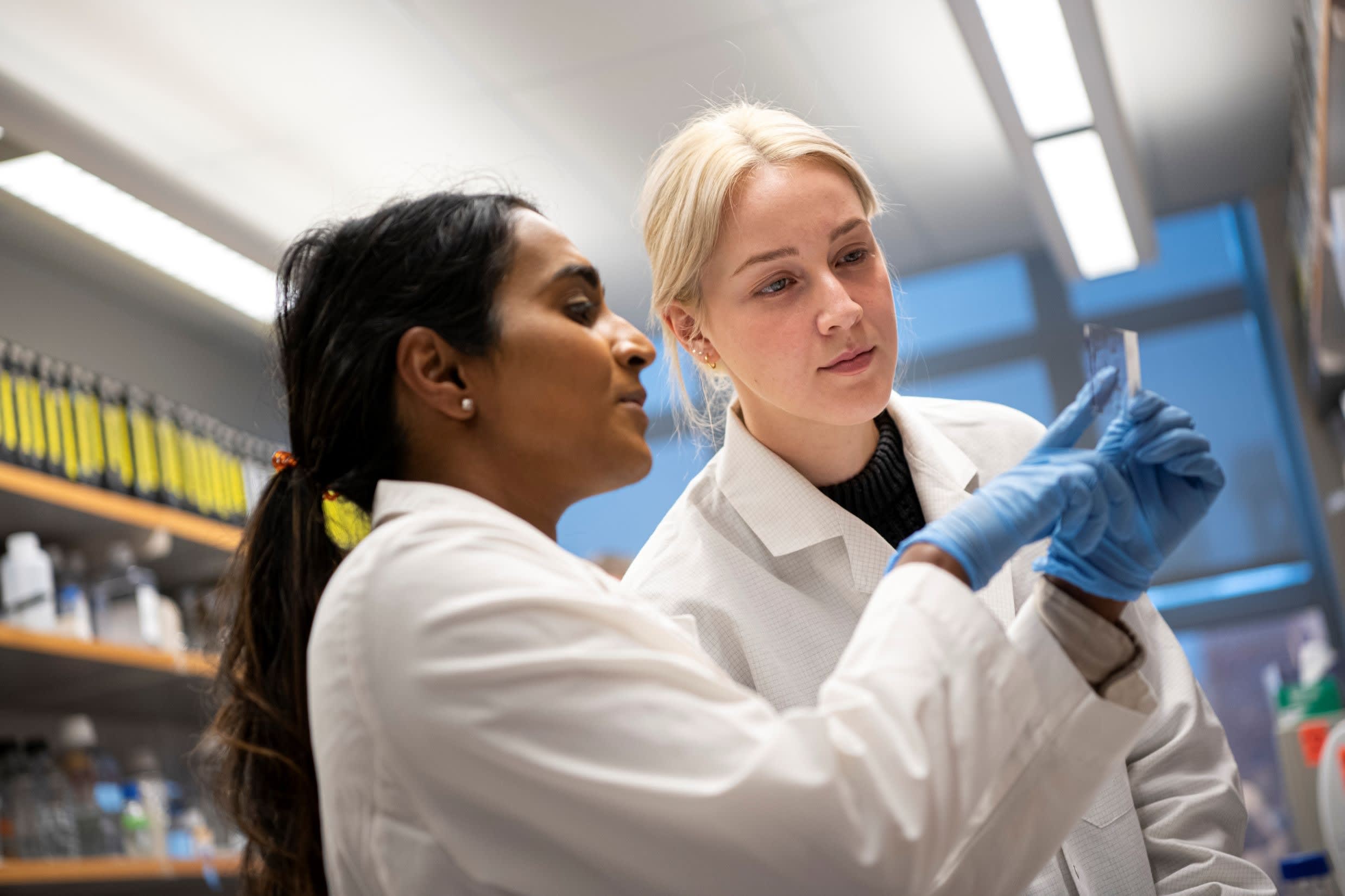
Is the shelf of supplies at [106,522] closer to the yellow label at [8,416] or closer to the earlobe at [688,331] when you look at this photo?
the yellow label at [8,416]

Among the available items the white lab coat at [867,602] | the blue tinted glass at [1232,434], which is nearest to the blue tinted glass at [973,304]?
the blue tinted glass at [1232,434]

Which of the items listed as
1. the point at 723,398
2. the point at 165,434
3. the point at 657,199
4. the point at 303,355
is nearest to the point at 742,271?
the point at 657,199

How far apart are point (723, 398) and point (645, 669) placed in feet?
5.07

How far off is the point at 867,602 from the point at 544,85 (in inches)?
94.3

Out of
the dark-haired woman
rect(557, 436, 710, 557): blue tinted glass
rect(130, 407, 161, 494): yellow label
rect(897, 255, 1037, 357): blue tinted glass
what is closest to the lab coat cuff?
the dark-haired woman

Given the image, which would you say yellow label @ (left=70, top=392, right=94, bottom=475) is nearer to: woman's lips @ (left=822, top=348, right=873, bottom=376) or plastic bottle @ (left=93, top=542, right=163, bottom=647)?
plastic bottle @ (left=93, top=542, right=163, bottom=647)

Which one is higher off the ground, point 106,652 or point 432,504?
point 432,504

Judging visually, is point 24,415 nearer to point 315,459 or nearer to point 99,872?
point 99,872

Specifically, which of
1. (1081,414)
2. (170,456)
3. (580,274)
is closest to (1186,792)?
(1081,414)

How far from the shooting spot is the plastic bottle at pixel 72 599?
3121 mm

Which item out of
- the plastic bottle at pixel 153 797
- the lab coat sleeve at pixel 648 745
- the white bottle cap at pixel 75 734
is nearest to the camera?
the lab coat sleeve at pixel 648 745

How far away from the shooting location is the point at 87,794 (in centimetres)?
322

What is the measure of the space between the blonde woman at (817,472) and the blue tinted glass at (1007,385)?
3304mm

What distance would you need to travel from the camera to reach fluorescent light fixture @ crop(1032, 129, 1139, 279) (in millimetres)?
3453
